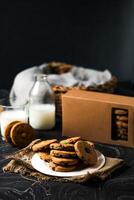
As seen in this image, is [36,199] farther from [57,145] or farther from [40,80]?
[40,80]

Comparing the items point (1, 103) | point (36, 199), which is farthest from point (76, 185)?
point (1, 103)

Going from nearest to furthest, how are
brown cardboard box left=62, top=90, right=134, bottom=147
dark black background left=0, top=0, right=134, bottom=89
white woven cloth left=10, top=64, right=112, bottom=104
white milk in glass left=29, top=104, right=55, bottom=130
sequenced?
brown cardboard box left=62, top=90, right=134, bottom=147
white milk in glass left=29, top=104, right=55, bottom=130
white woven cloth left=10, top=64, right=112, bottom=104
dark black background left=0, top=0, right=134, bottom=89

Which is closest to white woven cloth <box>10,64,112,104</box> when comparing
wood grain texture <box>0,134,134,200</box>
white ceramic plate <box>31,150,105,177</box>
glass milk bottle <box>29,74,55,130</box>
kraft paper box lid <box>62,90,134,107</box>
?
glass milk bottle <box>29,74,55,130</box>

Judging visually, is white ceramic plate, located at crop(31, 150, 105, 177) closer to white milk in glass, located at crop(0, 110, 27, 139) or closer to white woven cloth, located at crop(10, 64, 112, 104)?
white milk in glass, located at crop(0, 110, 27, 139)

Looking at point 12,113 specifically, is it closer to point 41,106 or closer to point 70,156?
point 41,106

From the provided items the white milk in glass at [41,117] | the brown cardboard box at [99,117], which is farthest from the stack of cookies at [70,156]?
the white milk in glass at [41,117]
